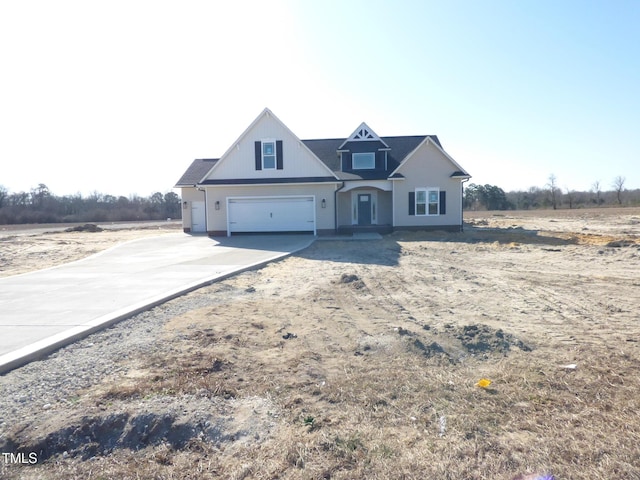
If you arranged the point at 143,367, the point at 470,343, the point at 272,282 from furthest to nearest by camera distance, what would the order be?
the point at 272,282
the point at 470,343
the point at 143,367

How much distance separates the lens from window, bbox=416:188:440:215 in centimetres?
2575

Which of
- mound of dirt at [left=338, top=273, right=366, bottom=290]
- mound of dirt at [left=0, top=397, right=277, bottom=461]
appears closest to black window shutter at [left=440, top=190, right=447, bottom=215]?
mound of dirt at [left=338, top=273, right=366, bottom=290]

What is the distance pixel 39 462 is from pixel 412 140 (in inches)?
1157

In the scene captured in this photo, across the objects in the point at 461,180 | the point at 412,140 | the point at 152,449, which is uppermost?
the point at 412,140

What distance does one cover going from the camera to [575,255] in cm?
1554

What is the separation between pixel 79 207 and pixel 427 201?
197 ft

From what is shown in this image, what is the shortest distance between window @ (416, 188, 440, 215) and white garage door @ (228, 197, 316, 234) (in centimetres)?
625

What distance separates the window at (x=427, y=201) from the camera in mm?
25750

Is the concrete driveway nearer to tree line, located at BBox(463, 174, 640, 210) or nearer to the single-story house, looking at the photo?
the single-story house

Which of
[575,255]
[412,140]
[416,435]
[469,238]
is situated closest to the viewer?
[416,435]

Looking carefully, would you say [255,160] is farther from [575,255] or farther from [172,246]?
[575,255]

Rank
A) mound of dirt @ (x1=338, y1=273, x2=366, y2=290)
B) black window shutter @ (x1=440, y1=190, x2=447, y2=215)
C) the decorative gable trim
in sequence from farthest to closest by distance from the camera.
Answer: black window shutter @ (x1=440, y1=190, x2=447, y2=215), the decorative gable trim, mound of dirt @ (x1=338, y1=273, x2=366, y2=290)

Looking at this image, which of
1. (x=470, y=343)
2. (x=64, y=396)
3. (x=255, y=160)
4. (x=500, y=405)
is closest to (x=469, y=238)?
(x=255, y=160)

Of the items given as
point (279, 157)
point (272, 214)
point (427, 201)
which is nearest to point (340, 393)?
point (272, 214)
